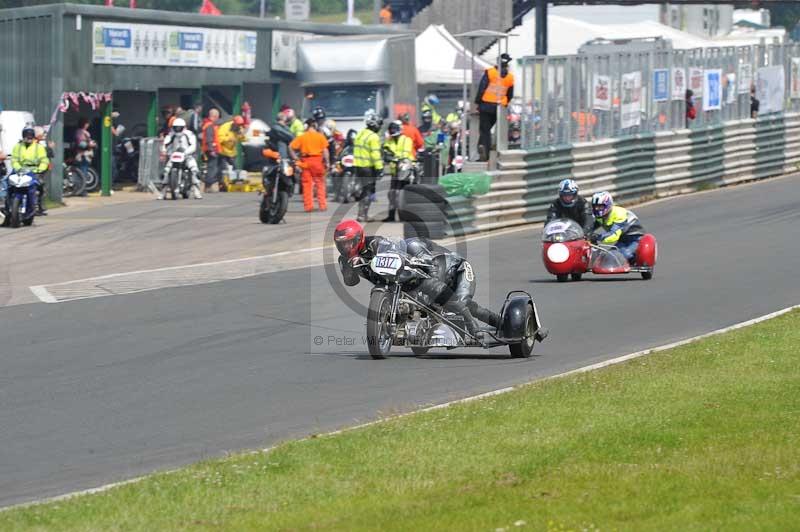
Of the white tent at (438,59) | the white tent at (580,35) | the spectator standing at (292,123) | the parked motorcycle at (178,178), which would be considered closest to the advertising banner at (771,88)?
the white tent at (438,59)

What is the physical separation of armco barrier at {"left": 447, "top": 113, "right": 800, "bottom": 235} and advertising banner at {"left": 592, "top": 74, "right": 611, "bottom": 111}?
0.77 metres

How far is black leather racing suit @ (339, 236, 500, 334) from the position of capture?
38.8ft

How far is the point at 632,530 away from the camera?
6.11 m

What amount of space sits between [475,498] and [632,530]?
3.30ft

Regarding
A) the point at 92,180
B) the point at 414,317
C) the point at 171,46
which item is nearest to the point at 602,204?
the point at 414,317

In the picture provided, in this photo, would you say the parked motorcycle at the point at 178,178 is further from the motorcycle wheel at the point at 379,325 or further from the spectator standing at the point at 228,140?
the motorcycle wheel at the point at 379,325

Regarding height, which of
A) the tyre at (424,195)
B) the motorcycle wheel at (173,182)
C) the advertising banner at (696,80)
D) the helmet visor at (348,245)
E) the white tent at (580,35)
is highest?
the white tent at (580,35)

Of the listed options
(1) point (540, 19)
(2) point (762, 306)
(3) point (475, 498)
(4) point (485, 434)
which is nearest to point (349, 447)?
(4) point (485, 434)

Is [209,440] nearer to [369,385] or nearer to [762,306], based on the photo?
[369,385]

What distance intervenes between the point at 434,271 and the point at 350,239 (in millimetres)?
791

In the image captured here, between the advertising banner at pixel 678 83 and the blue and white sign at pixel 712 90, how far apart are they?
0.93 meters

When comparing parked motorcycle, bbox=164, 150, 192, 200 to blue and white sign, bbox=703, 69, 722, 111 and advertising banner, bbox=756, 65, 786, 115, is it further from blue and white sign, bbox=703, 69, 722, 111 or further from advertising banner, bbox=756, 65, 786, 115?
advertising banner, bbox=756, 65, 786, 115

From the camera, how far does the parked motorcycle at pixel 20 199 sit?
24.6 meters

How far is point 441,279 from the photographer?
39.2 ft
